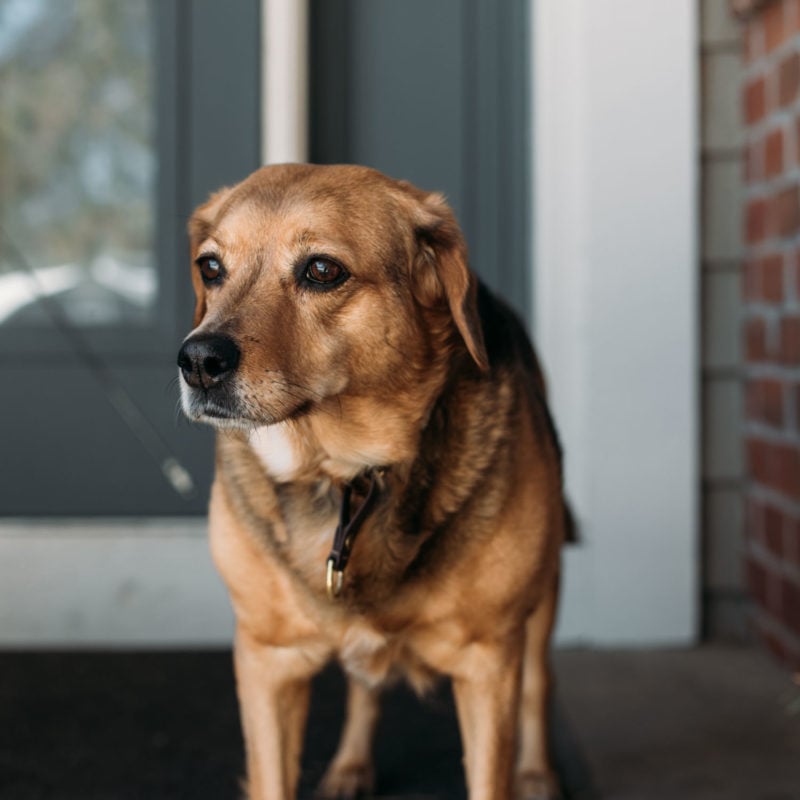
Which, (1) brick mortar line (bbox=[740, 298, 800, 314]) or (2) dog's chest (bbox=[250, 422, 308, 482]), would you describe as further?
(1) brick mortar line (bbox=[740, 298, 800, 314])

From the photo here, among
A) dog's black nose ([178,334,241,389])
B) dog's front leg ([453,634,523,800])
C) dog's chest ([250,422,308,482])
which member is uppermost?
dog's black nose ([178,334,241,389])

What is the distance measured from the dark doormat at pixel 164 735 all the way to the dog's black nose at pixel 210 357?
1.17 metres

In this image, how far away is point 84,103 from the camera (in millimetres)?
3777

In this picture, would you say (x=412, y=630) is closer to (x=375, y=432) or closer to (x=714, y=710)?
(x=375, y=432)

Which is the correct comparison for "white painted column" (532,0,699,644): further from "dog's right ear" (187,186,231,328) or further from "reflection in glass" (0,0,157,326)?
"dog's right ear" (187,186,231,328)

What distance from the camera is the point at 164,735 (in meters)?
2.91

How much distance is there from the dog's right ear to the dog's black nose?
0.34 metres

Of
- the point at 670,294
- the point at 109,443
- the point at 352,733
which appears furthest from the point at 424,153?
the point at 352,733

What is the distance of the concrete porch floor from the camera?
262 centimetres

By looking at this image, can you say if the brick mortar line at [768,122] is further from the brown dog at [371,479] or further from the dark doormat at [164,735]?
the dark doormat at [164,735]

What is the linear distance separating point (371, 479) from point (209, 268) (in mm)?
458

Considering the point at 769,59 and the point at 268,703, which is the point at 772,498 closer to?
the point at 769,59

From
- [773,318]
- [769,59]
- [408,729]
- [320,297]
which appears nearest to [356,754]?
[408,729]

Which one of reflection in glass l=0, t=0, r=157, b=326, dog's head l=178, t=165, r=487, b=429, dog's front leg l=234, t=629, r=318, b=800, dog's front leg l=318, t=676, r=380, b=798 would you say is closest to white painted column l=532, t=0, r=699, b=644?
dog's front leg l=318, t=676, r=380, b=798
